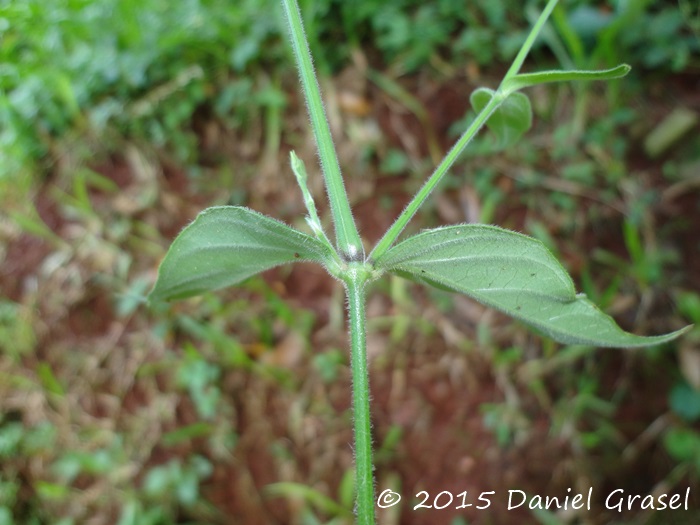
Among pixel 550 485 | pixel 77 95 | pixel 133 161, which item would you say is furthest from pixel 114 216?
pixel 550 485

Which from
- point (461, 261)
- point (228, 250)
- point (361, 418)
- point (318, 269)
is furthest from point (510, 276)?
point (318, 269)

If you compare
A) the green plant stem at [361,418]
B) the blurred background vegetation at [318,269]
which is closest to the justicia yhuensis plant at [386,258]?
the green plant stem at [361,418]

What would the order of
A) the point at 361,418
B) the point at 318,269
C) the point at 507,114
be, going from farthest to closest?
1. the point at 318,269
2. the point at 507,114
3. the point at 361,418

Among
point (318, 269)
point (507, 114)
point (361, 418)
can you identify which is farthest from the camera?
point (318, 269)

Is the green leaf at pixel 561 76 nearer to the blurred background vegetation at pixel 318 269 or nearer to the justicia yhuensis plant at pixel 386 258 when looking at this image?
the justicia yhuensis plant at pixel 386 258

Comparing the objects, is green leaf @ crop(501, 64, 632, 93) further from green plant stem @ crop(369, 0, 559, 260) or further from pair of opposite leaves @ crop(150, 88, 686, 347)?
pair of opposite leaves @ crop(150, 88, 686, 347)

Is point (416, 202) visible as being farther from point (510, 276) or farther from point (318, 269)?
point (318, 269)

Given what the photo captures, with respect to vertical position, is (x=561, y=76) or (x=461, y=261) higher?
(x=561, y=76)
